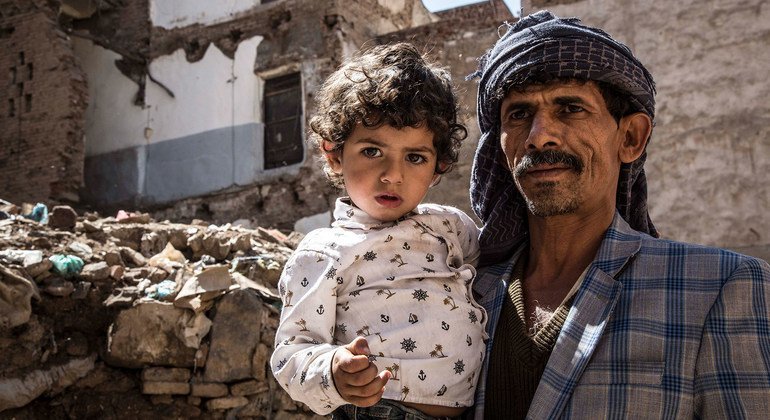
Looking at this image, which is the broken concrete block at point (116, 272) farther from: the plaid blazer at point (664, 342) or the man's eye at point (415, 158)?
the plaid blazer at point (664, 342)

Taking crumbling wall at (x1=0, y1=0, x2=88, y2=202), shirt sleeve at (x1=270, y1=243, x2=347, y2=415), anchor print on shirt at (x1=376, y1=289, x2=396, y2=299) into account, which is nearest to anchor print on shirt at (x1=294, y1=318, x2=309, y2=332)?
shirt sleeve at (x1=270, y1=243, x2=347, y2=415)

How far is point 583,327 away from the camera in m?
1.90

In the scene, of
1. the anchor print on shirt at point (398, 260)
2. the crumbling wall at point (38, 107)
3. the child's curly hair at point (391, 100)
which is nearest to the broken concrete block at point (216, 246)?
the child's curly hair at point (391, 100)

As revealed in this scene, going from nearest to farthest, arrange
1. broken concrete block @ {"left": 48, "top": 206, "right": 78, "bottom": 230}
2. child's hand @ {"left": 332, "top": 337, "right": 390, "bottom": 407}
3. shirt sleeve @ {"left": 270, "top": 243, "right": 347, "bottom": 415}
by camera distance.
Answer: child's hand @ {"left": 332, "top": 337, "right": 390, "bottom": 407}
shirt sleeve @ {"left": 270, "top": 243, "right": 347, "bottom": 415}
broken concrete block @ {"left": 48, "top": 206, "right": 78, "bottom": 230}

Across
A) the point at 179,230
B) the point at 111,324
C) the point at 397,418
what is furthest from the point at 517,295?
the point at 179,230

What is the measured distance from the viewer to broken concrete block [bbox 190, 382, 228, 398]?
229 inches

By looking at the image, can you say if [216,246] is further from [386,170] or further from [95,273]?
[386,170]

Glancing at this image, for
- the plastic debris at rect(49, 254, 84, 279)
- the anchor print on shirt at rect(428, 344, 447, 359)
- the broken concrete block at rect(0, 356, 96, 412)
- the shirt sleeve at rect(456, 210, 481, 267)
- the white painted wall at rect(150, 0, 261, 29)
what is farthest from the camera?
the white painted wall at rect(150, 0, 261, 29)

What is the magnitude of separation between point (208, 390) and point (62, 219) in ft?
8.63

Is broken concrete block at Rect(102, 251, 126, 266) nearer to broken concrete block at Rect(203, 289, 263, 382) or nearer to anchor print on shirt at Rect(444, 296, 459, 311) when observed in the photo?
broken concrete block at Rect(203, 289, 263, 382)

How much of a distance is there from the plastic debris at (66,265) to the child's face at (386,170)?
14.5 feet

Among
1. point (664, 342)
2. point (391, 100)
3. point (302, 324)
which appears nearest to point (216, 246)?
point (391, 100)

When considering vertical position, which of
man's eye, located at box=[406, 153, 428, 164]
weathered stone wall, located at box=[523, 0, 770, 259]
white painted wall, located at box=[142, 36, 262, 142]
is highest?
white painted wall, located at box=[142, 36, 262, 142]

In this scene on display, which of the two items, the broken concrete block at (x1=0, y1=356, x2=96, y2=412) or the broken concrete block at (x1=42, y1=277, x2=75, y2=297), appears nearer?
the broken concrete block at (x1=0, y1=356, x2=96, y2=412)
